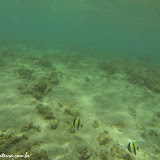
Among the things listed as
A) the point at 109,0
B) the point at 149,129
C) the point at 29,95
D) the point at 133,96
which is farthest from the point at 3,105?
the point at 109,0

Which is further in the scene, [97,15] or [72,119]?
[97,15]

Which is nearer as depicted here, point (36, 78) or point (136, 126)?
point (136, 126)

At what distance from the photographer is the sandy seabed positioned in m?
3.82

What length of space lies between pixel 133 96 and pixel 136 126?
3130 mm

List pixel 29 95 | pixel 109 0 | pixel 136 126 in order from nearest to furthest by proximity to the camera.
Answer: pixel 136 126
pixel 29 95
pixel 109 0

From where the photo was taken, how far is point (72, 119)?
516 centimetres

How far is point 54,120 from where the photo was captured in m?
4.78

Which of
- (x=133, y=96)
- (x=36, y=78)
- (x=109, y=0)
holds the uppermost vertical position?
(x=109, y=0)

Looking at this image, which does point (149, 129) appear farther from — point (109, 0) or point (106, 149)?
point (109, 0)

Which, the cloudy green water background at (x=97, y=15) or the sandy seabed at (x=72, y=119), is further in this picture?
the cloudy green water background at (x=97, y=15)

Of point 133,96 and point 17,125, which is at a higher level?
point 17,125

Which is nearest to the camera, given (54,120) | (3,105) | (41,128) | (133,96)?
(41,128)

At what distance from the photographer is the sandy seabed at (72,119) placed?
150 inches

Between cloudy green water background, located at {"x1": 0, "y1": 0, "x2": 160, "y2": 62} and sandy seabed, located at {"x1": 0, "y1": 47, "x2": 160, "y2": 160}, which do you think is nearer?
sandy seabed, located at {"x1": 0, "y1": 47, "x2": 160, "y2": 160}
